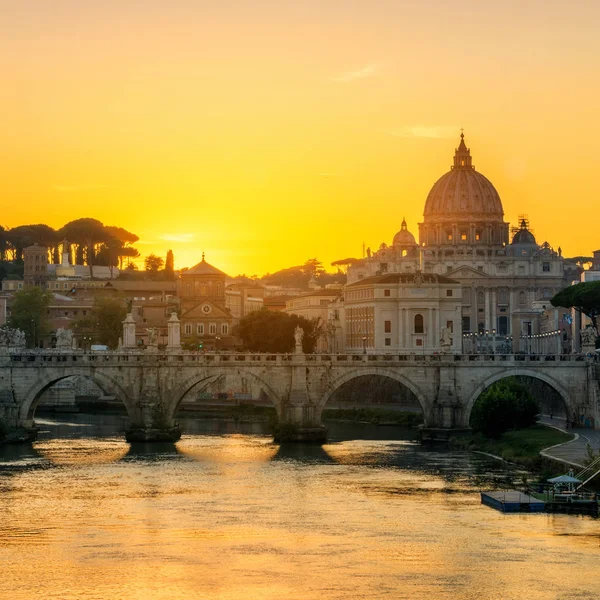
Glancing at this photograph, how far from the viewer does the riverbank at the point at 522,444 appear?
7612 centimetres

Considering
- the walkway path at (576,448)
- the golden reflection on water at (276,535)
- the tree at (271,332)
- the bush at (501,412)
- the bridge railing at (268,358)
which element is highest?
the tree at (271,332)

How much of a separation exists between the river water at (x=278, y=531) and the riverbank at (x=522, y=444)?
1.32 m

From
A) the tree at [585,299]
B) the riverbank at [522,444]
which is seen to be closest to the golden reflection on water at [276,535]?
the riverbank at [522,444]

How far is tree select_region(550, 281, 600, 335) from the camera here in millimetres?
122812

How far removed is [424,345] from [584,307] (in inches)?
1196

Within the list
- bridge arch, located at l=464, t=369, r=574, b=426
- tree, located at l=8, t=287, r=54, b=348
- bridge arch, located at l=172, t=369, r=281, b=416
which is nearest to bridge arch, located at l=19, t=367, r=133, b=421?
bridge arch, located at l=172, t=369, r=281, b=416

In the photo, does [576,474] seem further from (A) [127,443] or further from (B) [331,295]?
(B) [331,295]

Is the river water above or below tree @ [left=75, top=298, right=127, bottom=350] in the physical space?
below

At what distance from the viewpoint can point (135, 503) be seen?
66812 mm

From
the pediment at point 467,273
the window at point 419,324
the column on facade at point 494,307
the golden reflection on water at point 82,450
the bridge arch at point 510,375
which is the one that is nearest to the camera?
the golden reflection on water at point 82,450

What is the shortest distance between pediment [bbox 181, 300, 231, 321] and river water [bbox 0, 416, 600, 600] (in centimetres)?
8527

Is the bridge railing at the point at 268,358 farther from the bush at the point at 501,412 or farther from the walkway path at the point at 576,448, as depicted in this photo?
the walkway path at the point at 576,448

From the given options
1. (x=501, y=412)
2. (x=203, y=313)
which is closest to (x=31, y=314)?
(x=203, y=313)

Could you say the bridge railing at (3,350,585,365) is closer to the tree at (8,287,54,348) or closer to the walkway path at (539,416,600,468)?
the walkway path at (539,416,600,468)
